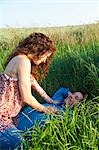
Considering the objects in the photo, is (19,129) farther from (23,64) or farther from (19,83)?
(23,64)

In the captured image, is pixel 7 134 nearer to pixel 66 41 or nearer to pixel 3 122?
pixel 3 122

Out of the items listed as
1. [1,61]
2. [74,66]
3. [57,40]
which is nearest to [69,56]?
[74,66]

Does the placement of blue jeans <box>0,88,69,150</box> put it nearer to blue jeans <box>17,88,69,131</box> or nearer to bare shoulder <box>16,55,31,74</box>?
blue jeans <box>17,88,69,131</box>

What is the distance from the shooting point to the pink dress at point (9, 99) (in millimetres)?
4594

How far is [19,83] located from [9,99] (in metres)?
0.20

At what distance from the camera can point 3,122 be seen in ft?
14.9

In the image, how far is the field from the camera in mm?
3914

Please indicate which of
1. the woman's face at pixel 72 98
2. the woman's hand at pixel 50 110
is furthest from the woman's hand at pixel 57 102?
the woman's hand at pixel 50 110

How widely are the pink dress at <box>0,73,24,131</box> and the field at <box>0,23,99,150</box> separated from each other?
558mm

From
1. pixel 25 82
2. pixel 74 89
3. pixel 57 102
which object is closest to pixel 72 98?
pixel 57 102

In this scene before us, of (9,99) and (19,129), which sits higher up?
(9,99)

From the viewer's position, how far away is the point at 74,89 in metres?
5.76

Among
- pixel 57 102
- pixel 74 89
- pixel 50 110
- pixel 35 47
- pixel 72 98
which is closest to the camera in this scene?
pixel 50 110

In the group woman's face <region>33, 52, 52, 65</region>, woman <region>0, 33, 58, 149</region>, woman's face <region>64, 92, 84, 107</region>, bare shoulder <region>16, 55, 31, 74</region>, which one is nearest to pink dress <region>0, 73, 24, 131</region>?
Result: woman <region>0, 33, 58, 149</region>
